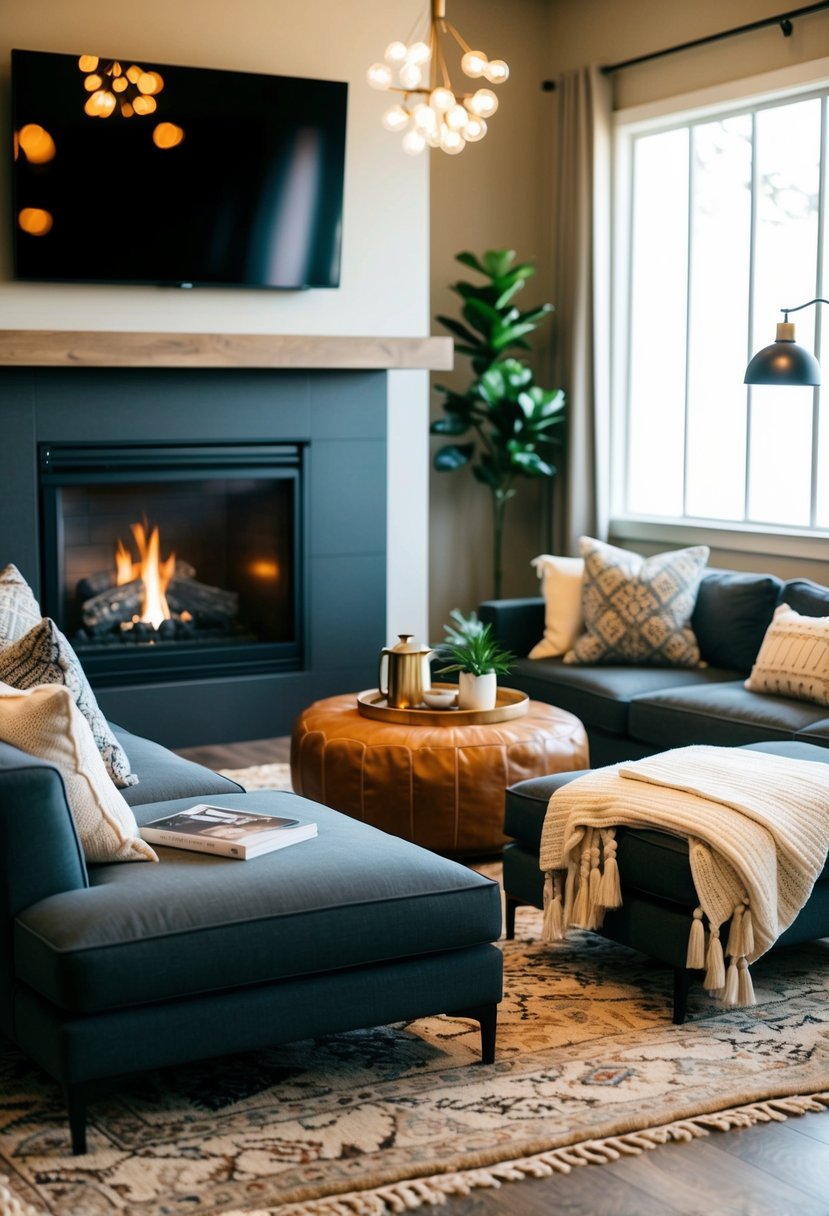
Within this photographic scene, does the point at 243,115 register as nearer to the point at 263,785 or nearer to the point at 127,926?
the point at 263,785

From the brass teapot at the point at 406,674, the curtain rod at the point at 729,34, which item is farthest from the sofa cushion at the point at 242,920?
the curtain rod at the point at 729,34

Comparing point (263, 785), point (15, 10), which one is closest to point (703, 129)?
point (15, 10)

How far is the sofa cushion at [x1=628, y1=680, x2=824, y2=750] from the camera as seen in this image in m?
4.50

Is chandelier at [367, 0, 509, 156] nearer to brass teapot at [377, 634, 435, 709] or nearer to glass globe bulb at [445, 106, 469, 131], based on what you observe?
glass globe bulb at [445, 106, 469, 131]

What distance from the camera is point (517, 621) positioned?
5641 mm

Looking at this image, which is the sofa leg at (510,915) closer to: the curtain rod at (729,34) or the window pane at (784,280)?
the window pane at (784,280)

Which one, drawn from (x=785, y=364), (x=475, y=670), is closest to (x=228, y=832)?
(x=475, y=670)

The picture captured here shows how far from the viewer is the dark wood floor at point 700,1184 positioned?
240cm

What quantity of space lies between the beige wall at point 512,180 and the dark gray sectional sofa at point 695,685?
1.57 m

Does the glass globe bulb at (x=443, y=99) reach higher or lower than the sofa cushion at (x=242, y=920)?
higher

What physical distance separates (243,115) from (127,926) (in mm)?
3873

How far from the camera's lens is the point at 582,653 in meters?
5.43

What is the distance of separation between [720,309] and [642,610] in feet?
5.62

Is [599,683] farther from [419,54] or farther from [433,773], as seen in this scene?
[419,54]
